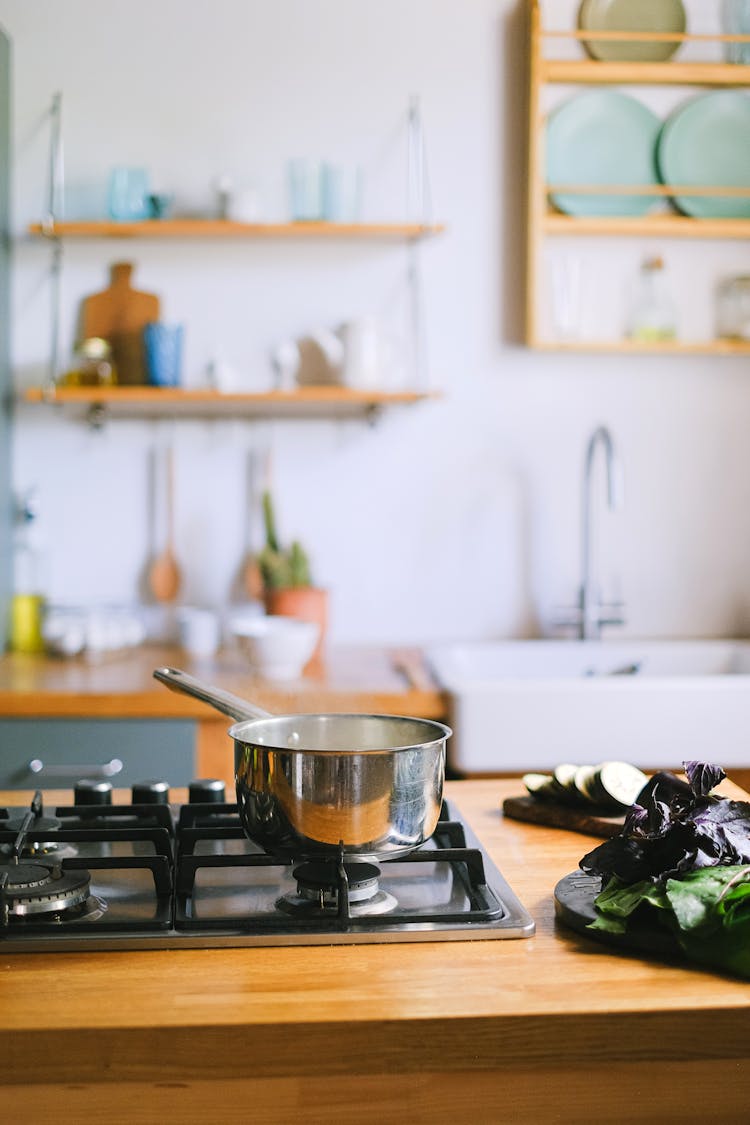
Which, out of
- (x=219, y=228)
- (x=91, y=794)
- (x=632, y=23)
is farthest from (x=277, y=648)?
(x=632, y=23)

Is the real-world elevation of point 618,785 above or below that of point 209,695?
below

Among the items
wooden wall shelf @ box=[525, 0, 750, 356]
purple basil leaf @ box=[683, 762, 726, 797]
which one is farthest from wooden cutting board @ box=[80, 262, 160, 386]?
purple basil leaf @ box=[683, 762, 726, 797]

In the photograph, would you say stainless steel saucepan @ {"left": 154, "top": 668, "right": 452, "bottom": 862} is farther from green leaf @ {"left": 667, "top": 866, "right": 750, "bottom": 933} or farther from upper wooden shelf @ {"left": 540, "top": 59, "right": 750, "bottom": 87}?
upper wooden shelf @ {"left": 540, "top": 59, "right": 750, "bottom": 87}

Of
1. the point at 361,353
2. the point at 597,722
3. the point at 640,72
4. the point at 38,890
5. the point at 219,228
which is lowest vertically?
the point at 597,722

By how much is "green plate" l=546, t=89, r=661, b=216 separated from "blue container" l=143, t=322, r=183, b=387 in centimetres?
103

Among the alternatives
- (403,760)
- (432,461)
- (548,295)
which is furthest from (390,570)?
(403,760)

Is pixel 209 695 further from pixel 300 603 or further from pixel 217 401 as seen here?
pixel 217 401

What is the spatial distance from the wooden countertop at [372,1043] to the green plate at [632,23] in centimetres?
261

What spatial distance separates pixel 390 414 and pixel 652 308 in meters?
0.71

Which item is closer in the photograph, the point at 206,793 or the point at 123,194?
the point at 206,793

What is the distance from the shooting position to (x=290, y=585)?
9.04 ft

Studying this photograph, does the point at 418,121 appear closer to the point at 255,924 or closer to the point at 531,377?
the point at 531,377

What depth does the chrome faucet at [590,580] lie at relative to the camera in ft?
9.33

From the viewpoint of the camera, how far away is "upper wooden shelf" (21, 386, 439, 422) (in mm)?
2730
